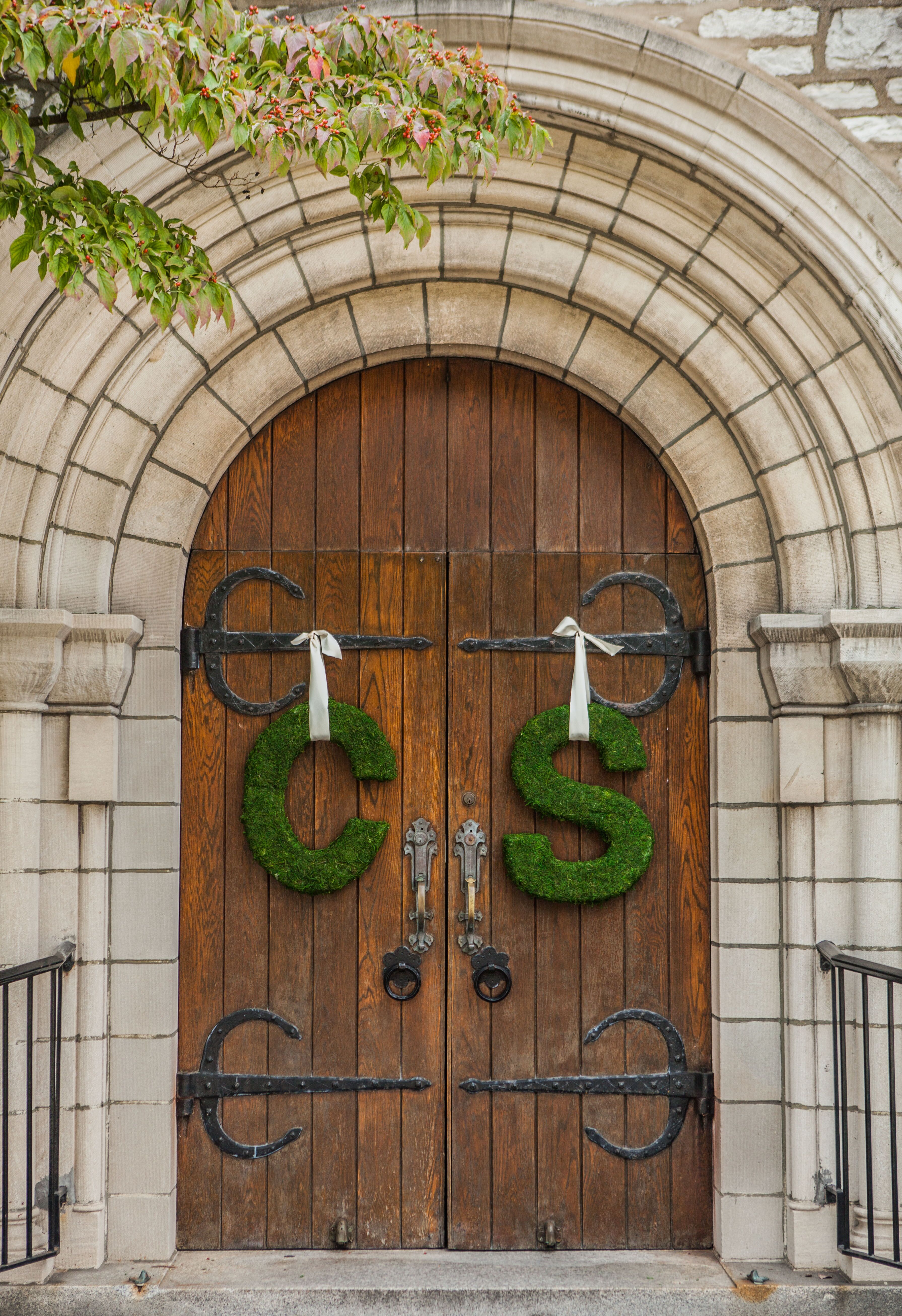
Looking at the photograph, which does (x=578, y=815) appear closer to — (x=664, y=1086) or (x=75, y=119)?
(x=664, y=1086)

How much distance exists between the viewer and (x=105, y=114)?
2846 mm

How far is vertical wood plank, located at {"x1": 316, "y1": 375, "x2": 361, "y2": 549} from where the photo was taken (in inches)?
141

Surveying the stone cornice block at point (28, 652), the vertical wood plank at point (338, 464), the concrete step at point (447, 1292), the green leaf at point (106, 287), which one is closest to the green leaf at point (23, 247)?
the green leaf at point (106, 287)

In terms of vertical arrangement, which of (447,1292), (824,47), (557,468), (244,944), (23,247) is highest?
(824,47)

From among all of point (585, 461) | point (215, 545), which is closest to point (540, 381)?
point (585, 461)

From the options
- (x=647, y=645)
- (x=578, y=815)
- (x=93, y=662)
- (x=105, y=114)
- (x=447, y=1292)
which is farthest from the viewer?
(x=647, y=645)

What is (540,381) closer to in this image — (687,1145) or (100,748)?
(100,748)

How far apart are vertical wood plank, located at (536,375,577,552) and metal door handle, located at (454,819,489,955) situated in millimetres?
736

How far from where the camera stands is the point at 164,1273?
10.6 feet

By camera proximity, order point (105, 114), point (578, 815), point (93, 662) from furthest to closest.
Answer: point (578, 815)
point (93, 662)
point (105, 114)

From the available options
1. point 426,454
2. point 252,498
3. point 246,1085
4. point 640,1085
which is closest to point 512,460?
point 426,454

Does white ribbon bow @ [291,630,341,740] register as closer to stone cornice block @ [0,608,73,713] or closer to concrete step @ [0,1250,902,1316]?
stone cornice block @ [0,608,73,713]

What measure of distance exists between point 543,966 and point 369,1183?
90 cm

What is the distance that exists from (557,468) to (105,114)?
1697 millimetres
